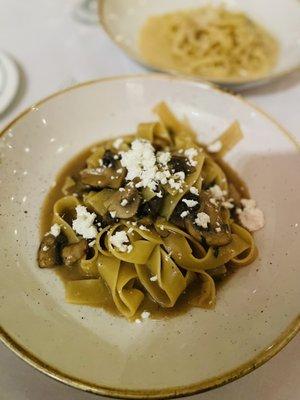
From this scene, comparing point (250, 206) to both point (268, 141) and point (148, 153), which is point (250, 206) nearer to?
point (268, 141)

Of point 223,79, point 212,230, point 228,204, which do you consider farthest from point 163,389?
point 223,79

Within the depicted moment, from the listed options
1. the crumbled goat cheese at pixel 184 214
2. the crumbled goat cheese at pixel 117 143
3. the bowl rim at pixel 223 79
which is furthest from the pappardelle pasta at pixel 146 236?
the bowl rim at pixel 223 79

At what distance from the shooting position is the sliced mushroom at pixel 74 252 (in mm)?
2465

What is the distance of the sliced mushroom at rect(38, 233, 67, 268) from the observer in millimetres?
2406

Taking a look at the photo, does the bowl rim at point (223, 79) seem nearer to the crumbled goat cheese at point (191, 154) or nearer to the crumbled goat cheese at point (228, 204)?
the crumbled goat cheese at point (191, 154)

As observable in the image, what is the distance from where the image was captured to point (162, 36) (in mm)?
3807

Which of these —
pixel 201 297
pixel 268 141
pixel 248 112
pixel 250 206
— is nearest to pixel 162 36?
pixel 248 112

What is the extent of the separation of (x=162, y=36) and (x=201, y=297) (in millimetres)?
2444

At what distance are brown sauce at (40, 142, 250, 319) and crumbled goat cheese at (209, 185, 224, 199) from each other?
0.60 feet

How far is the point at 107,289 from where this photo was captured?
2434 mm

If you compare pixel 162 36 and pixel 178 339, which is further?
pixel 162 36

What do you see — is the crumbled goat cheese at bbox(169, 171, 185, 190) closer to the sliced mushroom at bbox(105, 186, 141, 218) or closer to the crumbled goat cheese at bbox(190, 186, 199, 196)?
the crumbled goat cheese at bbox(190, 186, 199, 196)

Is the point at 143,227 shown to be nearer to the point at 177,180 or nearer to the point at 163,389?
the point at 177,180

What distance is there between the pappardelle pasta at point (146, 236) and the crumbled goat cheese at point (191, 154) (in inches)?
0.4
